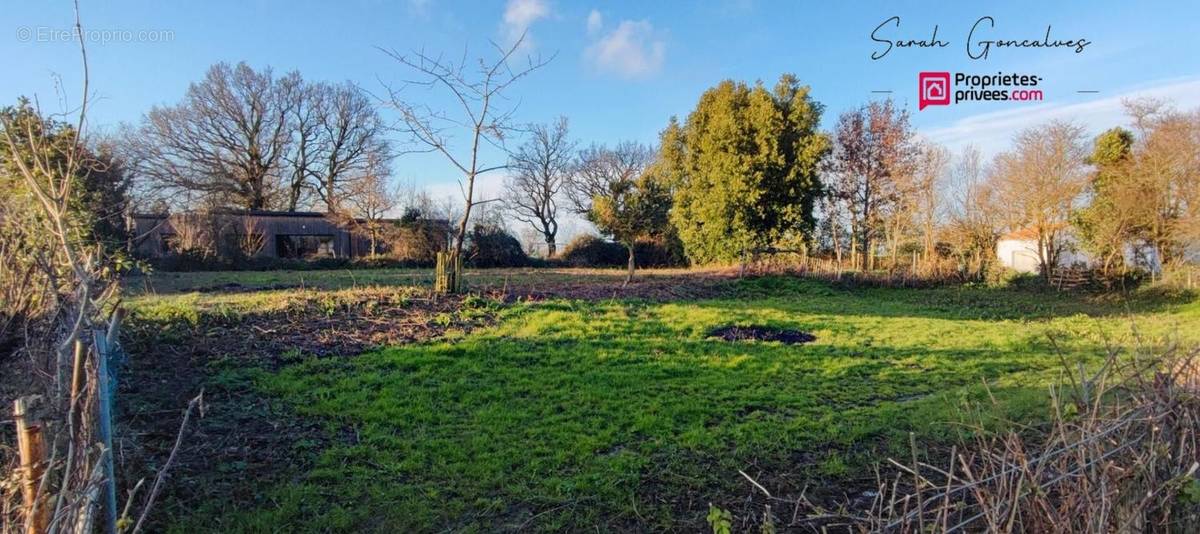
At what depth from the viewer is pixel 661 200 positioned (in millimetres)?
18906

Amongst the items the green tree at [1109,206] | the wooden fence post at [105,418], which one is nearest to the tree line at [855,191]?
the green tree at [1109,206]

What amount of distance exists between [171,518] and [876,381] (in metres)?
5.83

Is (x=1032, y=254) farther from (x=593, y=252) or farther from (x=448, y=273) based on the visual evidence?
(x=448, y=273)

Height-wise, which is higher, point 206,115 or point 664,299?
point 206,115

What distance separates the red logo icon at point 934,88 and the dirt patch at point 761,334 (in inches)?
236

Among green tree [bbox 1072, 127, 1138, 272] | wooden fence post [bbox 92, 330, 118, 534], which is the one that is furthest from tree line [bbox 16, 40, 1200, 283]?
wooden fence post [bbox 92, 330, 118, 534]

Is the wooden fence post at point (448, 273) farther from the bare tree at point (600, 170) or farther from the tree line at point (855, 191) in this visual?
the bare tree at point (600, 170)

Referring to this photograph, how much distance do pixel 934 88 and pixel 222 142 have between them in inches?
1101

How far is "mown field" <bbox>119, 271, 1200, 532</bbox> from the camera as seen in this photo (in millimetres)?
3008

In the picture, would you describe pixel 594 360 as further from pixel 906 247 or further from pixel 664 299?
pixel 906 247

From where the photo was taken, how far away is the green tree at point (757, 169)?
57.8ft

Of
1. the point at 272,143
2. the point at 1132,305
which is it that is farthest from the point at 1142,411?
the point at 272,143

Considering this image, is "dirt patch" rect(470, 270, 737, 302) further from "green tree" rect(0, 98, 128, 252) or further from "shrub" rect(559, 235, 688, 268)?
"shrub" rect(559, 235, 688, 268)

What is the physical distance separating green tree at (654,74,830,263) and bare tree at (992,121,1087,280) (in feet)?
18.3
